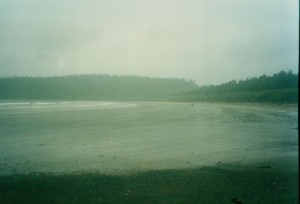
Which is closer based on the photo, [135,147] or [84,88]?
[135,147]

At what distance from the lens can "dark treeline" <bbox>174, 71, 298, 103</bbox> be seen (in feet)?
204

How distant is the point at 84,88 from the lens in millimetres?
165000

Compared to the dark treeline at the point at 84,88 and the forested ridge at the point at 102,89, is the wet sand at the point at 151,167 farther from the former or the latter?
the dark treeline at the point at 84,88

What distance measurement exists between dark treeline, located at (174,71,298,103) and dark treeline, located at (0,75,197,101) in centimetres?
4793

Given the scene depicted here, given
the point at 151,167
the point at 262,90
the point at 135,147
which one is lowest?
the point at 151,167

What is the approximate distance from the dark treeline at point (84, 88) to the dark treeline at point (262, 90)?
47934 mm

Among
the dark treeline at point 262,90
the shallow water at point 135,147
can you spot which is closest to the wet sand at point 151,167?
the shallow water at point 135,147

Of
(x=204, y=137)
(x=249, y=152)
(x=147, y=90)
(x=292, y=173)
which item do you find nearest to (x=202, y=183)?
(x=292, y=173)

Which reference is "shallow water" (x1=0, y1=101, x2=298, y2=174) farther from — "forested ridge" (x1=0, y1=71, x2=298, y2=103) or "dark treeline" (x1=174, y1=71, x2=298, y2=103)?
"forested ridge" (x1=0, y1=71, x2=298, y2=103)

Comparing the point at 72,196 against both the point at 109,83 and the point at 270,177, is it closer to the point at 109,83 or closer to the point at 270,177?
the point at 270,177

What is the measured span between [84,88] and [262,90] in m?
102

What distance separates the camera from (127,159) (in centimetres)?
1547

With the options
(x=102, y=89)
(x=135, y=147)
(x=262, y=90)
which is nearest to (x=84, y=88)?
(x=102, y=89)

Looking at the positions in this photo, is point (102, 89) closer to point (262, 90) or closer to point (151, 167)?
point (262, 90)
